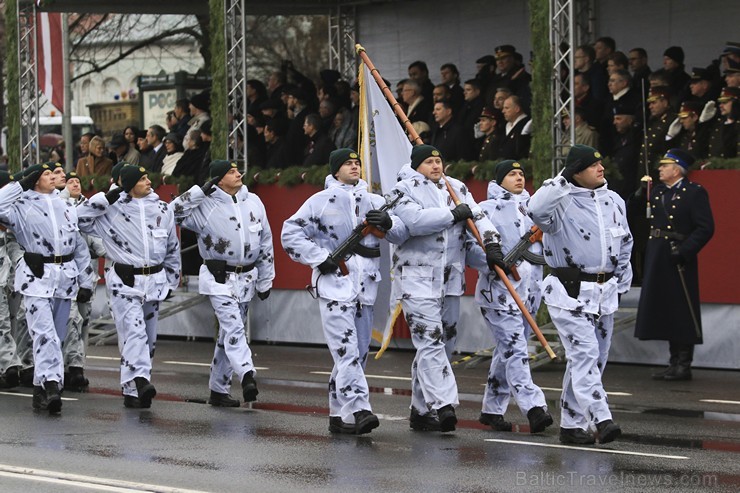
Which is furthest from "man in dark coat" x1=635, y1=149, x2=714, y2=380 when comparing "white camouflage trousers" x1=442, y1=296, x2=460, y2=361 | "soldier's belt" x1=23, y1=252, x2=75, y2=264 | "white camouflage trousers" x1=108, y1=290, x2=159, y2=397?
"soldier's belt" x1=23, y1=252, x2=75, y2=264

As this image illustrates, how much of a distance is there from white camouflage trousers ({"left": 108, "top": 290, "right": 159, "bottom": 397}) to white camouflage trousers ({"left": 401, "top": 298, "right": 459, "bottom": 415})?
9.98 feet

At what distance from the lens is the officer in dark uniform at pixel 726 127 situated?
16234mm

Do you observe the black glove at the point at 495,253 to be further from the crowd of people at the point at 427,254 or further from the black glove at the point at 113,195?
the black glove at the point at 113,195

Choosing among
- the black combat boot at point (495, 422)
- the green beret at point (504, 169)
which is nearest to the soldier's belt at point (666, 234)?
the green beret at point (504, 169)

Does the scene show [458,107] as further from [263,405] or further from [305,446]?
[305,446]

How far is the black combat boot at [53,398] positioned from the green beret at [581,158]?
15.9 ft

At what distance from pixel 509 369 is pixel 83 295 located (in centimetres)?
538

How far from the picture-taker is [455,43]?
23.8m

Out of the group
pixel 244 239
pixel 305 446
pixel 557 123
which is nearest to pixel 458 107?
pixel 557 123

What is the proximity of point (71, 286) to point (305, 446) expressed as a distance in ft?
12.5

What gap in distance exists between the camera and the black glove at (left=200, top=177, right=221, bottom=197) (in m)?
13.9

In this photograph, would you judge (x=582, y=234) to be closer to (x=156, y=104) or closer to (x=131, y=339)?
(x=131, y=339)

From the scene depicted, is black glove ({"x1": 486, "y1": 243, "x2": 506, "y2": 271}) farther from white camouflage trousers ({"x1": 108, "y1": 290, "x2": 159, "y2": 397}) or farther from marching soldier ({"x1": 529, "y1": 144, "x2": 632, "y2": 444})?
white camouflage trousers ({"x1": 108, "y1": 290, "x2": 159, "y2": 397})

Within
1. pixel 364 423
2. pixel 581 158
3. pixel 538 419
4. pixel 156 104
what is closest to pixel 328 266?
pixel 364 423
